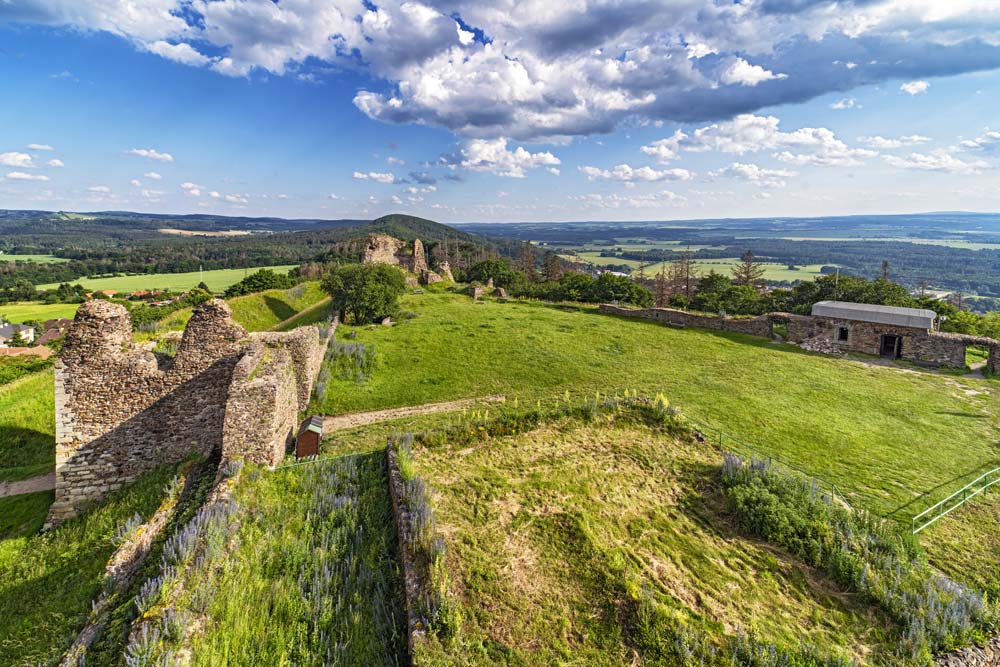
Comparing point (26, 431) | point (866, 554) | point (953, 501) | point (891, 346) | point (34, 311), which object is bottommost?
point (34, 311)

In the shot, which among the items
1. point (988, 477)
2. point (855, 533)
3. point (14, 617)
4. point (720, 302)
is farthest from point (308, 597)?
point (720, 302)

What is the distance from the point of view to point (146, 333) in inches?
794

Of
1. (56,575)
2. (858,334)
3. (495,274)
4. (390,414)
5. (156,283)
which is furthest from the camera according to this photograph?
(156,283)

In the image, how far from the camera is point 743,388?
13.8 metres

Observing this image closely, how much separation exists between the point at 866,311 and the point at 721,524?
17.1 metres

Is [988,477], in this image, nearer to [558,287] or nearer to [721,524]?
[721,524]

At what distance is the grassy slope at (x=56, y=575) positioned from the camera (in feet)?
18.0

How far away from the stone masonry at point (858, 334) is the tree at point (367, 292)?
1569 cm

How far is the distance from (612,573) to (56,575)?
888cm

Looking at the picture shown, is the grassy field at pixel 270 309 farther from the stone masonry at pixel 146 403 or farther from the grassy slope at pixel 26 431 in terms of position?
the stone masonry at pixel 146 403

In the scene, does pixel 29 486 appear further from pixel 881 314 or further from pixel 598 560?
pixel 881 314

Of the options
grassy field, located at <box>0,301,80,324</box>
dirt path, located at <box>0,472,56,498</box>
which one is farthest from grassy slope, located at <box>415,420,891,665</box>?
grassy field, located at <box>0,301,80,324</box>

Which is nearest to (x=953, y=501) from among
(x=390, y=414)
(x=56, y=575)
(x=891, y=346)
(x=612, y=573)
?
(x=612, y=573)

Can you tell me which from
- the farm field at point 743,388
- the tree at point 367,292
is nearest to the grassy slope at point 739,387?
the farm field at point 743,388
